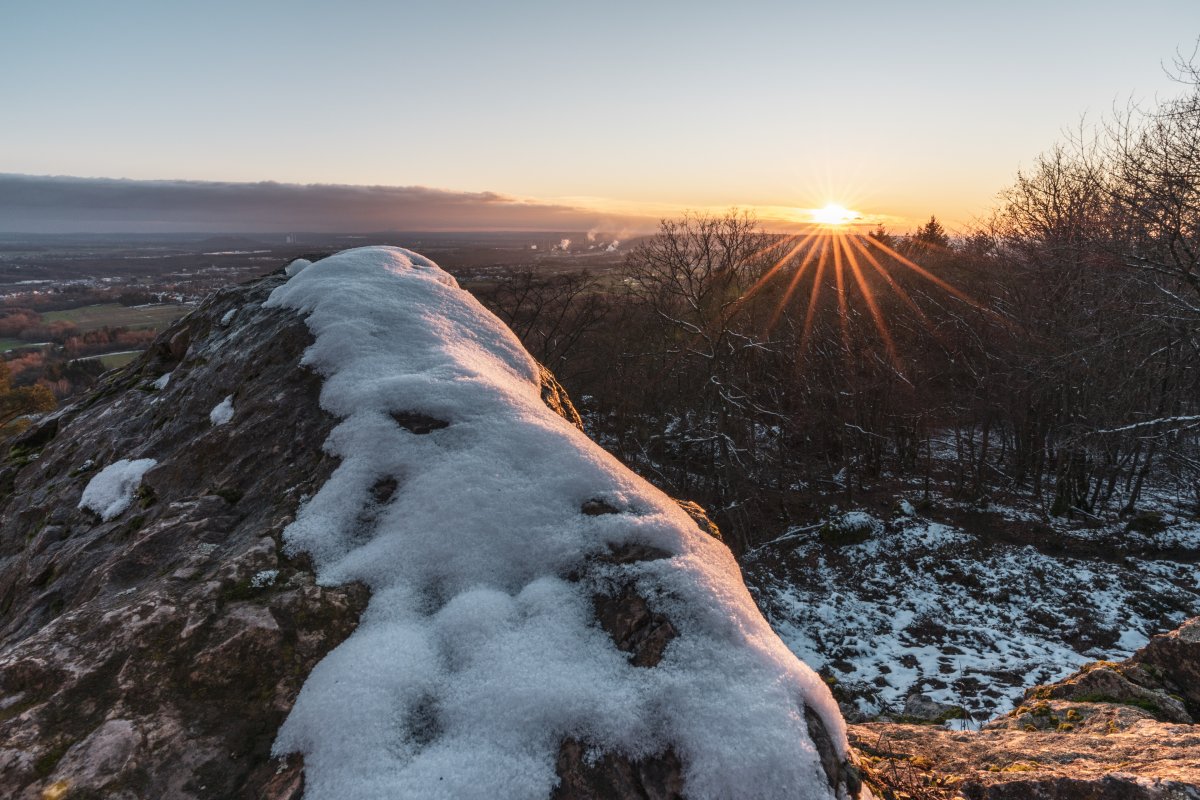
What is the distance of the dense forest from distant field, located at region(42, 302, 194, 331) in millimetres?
66940

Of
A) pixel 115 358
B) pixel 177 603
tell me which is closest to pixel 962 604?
pixel 177 603

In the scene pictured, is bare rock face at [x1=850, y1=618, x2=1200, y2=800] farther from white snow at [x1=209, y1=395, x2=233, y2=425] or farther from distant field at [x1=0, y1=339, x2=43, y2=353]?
distant field at [x1=0, y1=339, x2=43, y2=353]

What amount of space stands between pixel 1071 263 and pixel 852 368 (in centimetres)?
710

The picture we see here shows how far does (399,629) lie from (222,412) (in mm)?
3868

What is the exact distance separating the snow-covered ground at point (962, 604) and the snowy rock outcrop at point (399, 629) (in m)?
7.95

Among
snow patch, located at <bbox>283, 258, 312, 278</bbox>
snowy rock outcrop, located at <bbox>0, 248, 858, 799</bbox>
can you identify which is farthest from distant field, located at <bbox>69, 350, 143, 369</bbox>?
snowy rock outcrop, located at <bbox>0, 248, 858, 799</bbox>

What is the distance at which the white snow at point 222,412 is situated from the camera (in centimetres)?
520

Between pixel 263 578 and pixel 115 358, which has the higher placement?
pixel 263 578

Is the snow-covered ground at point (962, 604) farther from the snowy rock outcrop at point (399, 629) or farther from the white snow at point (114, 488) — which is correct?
the white snow at point (114, 488)

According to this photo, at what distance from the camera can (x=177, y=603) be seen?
9.62ft

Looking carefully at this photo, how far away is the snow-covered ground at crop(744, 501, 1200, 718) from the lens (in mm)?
9914

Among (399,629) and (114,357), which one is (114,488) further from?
(114,357)

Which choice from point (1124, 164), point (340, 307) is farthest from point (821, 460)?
point (340, 307)

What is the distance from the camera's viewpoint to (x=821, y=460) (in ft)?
73.0
